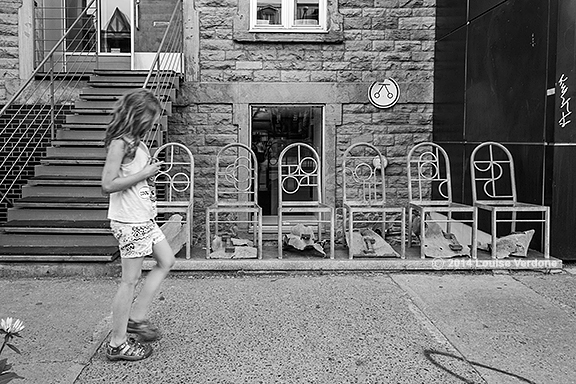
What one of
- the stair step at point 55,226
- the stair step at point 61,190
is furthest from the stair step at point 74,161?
the stair step at point 55,226

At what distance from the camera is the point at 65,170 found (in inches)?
271

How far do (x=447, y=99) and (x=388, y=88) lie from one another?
89cm

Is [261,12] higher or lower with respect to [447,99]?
higher

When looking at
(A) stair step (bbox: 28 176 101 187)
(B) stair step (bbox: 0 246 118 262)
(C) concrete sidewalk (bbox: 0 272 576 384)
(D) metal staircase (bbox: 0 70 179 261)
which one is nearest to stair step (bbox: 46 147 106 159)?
(D) metal staircase (bbox: 0 70 179 261)

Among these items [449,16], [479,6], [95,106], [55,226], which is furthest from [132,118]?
[449,16]

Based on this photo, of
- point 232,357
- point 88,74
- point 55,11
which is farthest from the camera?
point 55,11

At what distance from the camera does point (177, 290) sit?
531 centimetres

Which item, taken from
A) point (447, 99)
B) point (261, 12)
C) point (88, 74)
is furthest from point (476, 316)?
point (88, 74)

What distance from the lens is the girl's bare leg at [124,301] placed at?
348cm

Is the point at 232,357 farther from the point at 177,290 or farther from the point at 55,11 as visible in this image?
the point at 55,11

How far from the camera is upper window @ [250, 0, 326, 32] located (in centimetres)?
872

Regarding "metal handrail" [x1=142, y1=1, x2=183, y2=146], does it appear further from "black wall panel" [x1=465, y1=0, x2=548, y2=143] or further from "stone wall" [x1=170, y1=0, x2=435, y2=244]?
"black wall panel" [x1=465, y1=0, x2=548, y2=143]

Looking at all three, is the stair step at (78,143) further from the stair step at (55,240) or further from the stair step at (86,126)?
the stair step at (55,240)

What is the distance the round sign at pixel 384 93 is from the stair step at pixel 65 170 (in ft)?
13.5
